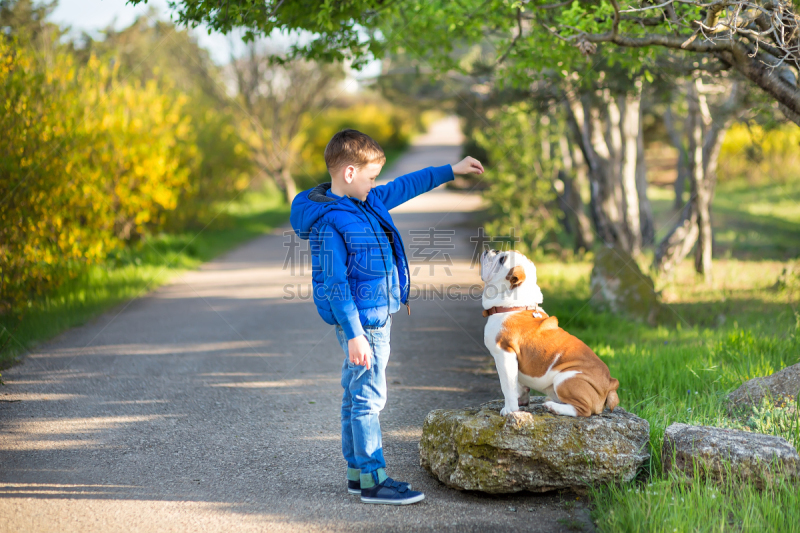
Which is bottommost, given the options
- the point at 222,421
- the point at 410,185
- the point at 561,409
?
the point at 222,421

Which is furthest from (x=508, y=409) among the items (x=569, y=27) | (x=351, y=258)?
(x=569, y=27)

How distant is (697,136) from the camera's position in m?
9.68

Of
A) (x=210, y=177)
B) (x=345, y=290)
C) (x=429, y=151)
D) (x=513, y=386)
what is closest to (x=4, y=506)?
(x=345, y=290)

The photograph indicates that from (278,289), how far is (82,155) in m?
3.32

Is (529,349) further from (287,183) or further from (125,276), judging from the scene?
(287,183)

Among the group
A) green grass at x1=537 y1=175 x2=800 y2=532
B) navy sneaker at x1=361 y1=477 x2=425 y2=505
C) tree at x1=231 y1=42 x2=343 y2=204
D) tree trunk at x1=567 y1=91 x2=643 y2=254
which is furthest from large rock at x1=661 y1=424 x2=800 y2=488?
tree at x1=231 y1=42 x2=343 y2=204

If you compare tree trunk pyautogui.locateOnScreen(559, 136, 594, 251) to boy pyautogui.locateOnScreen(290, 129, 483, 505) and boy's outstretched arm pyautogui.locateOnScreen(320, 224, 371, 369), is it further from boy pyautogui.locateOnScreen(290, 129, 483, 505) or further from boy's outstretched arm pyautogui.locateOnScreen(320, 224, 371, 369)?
boy's outstretched arm pyautogui.locateOnScreen(320, 224, 371, 369)

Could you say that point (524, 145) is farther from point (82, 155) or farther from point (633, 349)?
point (82, 155)

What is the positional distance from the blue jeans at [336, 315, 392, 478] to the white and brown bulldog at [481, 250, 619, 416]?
608mm

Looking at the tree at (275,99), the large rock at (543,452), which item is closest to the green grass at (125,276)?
the tree at (275,99)

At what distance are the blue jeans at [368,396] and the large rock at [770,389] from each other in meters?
2.60

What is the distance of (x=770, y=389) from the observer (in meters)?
4.23

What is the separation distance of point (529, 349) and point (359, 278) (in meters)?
1.02

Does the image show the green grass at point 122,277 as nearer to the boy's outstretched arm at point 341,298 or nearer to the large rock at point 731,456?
the boy's outstretched arm at point 341,298
